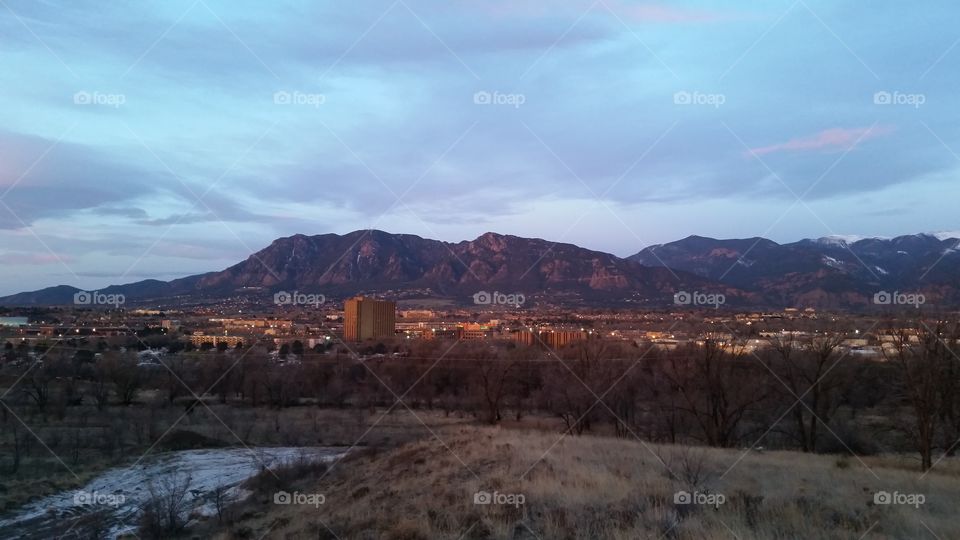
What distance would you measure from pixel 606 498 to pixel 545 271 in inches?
4636

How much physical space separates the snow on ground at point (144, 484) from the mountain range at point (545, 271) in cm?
7281

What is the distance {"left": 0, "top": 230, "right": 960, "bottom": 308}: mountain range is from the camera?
112000mm

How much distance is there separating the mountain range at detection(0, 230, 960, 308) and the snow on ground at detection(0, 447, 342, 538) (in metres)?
72.8

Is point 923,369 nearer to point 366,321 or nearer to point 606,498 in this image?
point 606,498

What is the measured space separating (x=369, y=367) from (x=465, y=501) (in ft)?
190

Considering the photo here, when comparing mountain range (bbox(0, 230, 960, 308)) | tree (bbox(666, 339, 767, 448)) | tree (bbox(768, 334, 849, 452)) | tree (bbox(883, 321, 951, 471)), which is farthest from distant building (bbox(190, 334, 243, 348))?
tree (bbox(883, 321, 951, 471))

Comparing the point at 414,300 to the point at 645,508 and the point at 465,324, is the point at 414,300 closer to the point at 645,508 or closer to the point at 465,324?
the point at 465,324

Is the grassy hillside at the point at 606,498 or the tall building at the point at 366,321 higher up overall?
the tall building at the point at 366,321

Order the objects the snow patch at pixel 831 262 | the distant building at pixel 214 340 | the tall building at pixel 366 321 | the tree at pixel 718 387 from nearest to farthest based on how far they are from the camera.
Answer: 1. the tree at pixel 718 387
2. the distant building at pixel 214 340
3. the tall building at pixel 366 321
4. the snow patch at pixel 831 262

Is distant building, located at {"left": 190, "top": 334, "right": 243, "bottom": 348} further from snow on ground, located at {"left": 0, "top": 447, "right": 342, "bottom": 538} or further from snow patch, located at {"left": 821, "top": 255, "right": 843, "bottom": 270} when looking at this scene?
snow patch, located at {"left": 821, "top": 255, "right": 843, "bottom": 270}

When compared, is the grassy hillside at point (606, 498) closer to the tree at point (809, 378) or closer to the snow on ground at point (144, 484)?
the snow on ground at point (144, 484)

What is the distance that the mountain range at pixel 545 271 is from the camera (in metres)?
112

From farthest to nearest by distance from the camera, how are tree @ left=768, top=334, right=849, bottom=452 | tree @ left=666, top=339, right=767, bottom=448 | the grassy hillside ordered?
tree @ left=666, top=339, right=767, bottom=448
tree @ left=768, top=334, right=849, bottom=452
the grassy hillside

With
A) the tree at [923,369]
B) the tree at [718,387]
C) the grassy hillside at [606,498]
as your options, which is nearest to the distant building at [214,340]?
the tree at [718,387]
